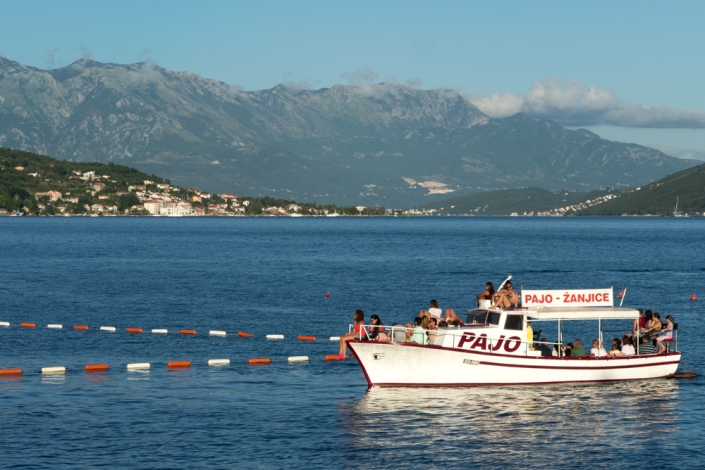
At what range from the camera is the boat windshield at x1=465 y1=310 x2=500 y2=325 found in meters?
45.7

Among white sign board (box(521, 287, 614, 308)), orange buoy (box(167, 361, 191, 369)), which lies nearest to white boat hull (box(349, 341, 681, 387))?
white sign board (box(521, 287, 614, 308))

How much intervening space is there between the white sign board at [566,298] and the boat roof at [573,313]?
0.22 m

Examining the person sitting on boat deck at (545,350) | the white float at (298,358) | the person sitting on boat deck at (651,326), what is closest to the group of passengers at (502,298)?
the person sitting on boat deck at (545,350)

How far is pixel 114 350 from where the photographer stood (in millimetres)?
56250

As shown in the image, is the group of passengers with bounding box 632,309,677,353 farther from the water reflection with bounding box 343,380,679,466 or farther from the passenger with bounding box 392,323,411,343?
the passenger with bounding box 392,323,411,343

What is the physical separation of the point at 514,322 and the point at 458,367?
3.48m

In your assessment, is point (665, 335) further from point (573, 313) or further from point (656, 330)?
point (573, 313)

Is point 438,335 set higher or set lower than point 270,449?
higher

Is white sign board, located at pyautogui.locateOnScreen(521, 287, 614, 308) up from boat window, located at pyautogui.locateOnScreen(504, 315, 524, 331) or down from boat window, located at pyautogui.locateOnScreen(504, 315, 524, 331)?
up

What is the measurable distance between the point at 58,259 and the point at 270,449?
11581cm

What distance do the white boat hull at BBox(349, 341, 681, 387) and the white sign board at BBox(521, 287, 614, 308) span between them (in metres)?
2.60

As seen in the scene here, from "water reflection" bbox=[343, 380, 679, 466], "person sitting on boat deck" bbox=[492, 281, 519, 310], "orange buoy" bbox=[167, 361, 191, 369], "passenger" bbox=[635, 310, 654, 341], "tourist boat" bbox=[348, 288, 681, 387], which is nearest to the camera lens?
"water reflection" bbox=[343, 380, 679, 466]

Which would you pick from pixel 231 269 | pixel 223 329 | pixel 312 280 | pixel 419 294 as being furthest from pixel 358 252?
pixel 223 329

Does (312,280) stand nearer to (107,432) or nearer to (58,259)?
(58,259)
